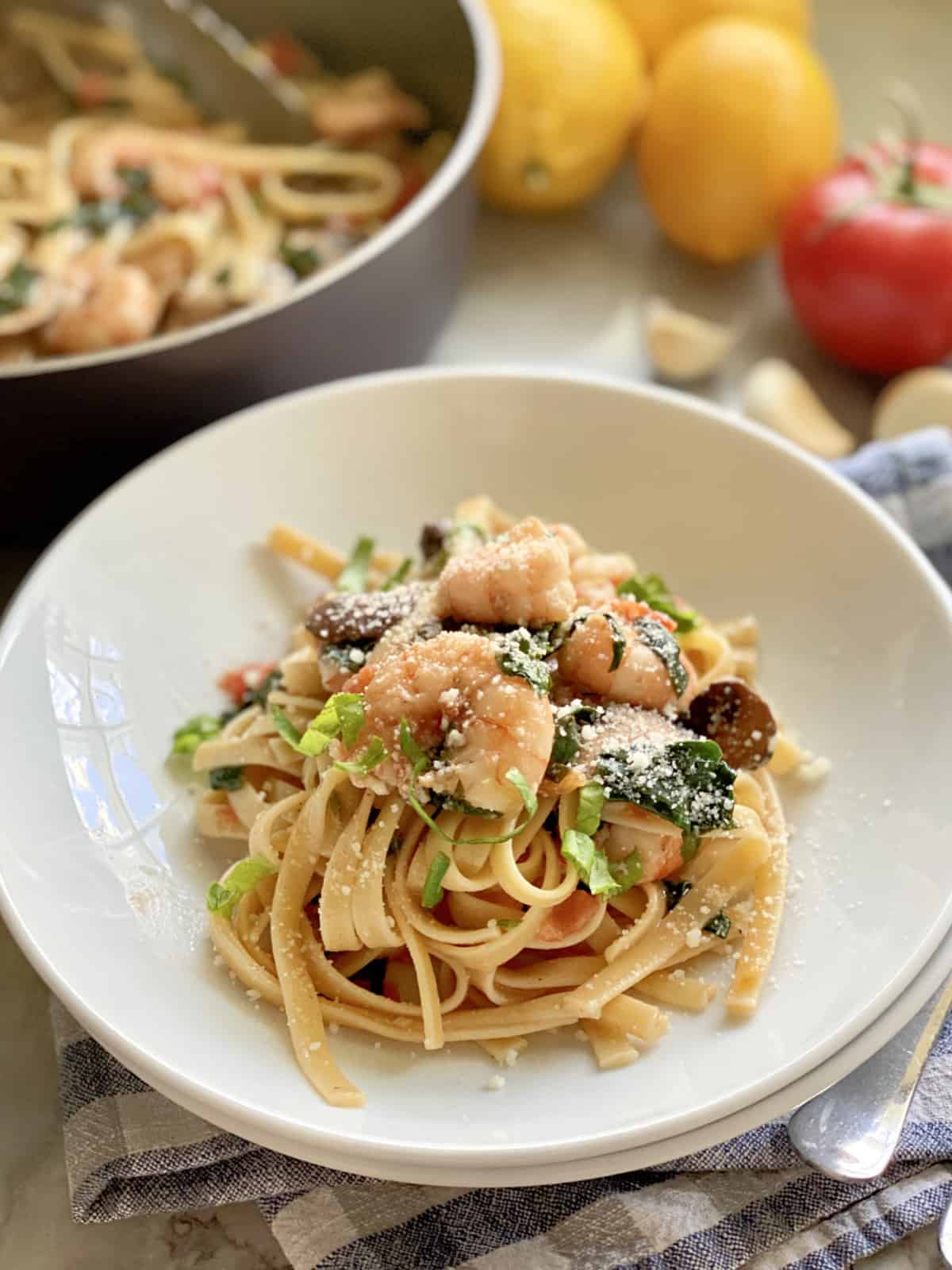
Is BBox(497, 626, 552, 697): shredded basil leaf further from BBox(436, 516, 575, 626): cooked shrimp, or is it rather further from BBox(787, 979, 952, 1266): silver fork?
BBox(787, 979, 952, 1266): silver fork

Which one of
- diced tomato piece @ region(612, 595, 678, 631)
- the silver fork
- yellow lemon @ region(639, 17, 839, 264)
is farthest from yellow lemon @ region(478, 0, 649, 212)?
the silver fork

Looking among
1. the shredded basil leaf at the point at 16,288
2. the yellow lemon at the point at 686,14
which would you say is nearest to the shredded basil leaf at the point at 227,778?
the shredded basil leaf at the point at 16,288

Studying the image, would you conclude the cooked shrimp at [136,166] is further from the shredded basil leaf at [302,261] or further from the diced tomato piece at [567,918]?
the diced tomato piece at [567,918]

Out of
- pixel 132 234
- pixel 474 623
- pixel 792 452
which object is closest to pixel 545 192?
pixel 132 234

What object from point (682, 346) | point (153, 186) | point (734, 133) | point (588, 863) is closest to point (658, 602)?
point (588, 863)

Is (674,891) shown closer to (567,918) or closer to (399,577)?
(567,918)
